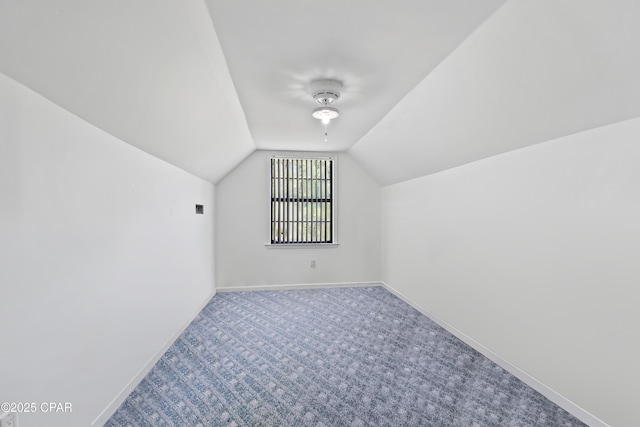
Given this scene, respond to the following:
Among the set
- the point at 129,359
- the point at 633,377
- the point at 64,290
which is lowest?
the point at 129,359

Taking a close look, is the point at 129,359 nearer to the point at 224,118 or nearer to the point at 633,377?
the point at 224,118

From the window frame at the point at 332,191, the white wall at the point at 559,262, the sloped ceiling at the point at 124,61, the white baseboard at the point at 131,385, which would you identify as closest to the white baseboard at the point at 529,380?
the white wall at the point at 559,262

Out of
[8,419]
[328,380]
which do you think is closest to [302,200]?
[328,380]

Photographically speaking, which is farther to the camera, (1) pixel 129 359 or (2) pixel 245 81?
(2) pixel 245 81

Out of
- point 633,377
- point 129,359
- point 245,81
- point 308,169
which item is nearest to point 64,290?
point 129,359

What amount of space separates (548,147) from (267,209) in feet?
11.9

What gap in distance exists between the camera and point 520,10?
1.32 m

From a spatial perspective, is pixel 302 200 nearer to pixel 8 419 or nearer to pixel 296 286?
pixel 296 286

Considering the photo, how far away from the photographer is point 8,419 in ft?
3.69

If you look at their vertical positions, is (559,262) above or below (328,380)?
above

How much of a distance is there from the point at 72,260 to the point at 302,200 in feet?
11.7

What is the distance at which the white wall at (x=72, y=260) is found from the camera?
1173 mm

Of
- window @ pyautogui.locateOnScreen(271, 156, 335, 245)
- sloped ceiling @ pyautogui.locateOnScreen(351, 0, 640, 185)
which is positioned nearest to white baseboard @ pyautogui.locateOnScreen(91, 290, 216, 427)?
window @ pyautogui.locateOnScreen(271, 156, 335, 245)

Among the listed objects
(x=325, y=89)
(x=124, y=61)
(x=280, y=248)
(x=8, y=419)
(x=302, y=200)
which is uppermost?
(x=325, y=89)
